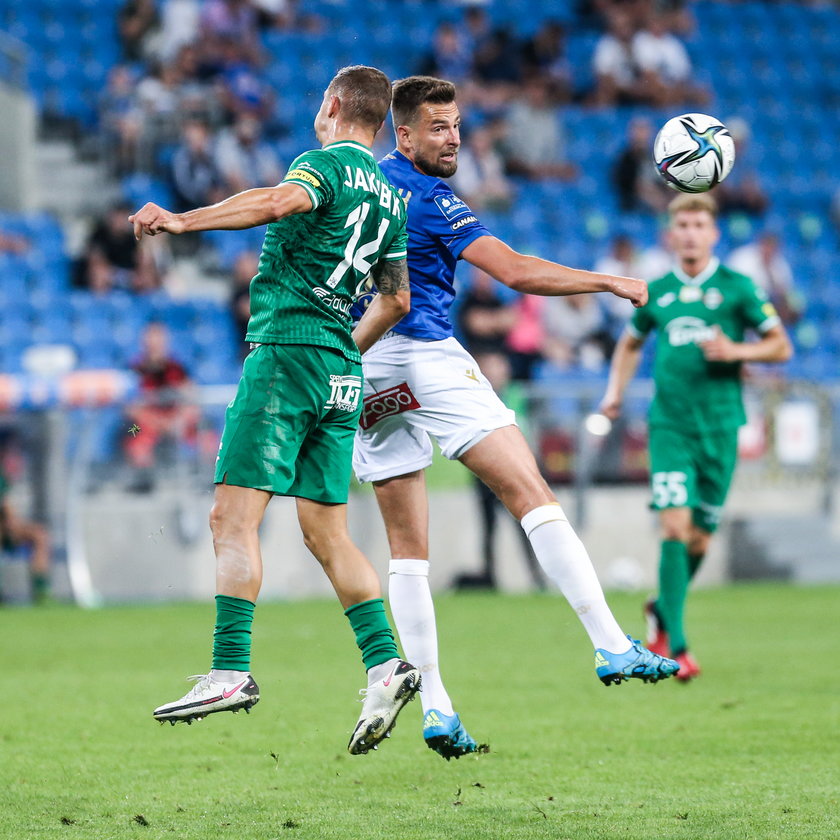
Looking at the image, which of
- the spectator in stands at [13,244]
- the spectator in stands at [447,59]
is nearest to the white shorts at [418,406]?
the spectator in stands at [13,244]

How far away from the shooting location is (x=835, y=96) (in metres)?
22.1

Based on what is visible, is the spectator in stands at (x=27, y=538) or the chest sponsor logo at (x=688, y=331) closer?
the chest sponsor logo at (x=688, y=331)

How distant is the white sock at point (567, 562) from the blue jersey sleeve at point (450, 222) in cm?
103

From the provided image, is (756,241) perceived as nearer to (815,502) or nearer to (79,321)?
(815,502)

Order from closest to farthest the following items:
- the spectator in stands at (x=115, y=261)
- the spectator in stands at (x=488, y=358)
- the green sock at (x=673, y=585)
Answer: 1. the green sock at (x=673, y=585)
2. the spectator in stands at (x=488, y=358)
3. the spectator in stands at (x=115, y=261)

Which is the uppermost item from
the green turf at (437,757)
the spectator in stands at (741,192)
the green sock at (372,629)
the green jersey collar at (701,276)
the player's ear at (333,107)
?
the spectator in stands at (741,192)

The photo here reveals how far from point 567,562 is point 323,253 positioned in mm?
1437

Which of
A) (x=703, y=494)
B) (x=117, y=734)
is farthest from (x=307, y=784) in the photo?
(x=703, y=494)

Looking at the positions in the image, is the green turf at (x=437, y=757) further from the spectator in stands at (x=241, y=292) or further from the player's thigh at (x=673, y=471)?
the spectator in stands at (x=241, y=292)

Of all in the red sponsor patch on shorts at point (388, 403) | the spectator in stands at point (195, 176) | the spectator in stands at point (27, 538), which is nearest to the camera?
the red sponsor patch on shorts at point (388, 403)

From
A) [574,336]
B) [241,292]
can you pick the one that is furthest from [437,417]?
[574,336]

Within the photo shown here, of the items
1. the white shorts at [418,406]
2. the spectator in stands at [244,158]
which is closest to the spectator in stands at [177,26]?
the spectator in stands at [244,158]

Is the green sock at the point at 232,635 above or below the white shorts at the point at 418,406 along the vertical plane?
below

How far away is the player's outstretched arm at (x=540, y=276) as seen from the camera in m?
5.12
